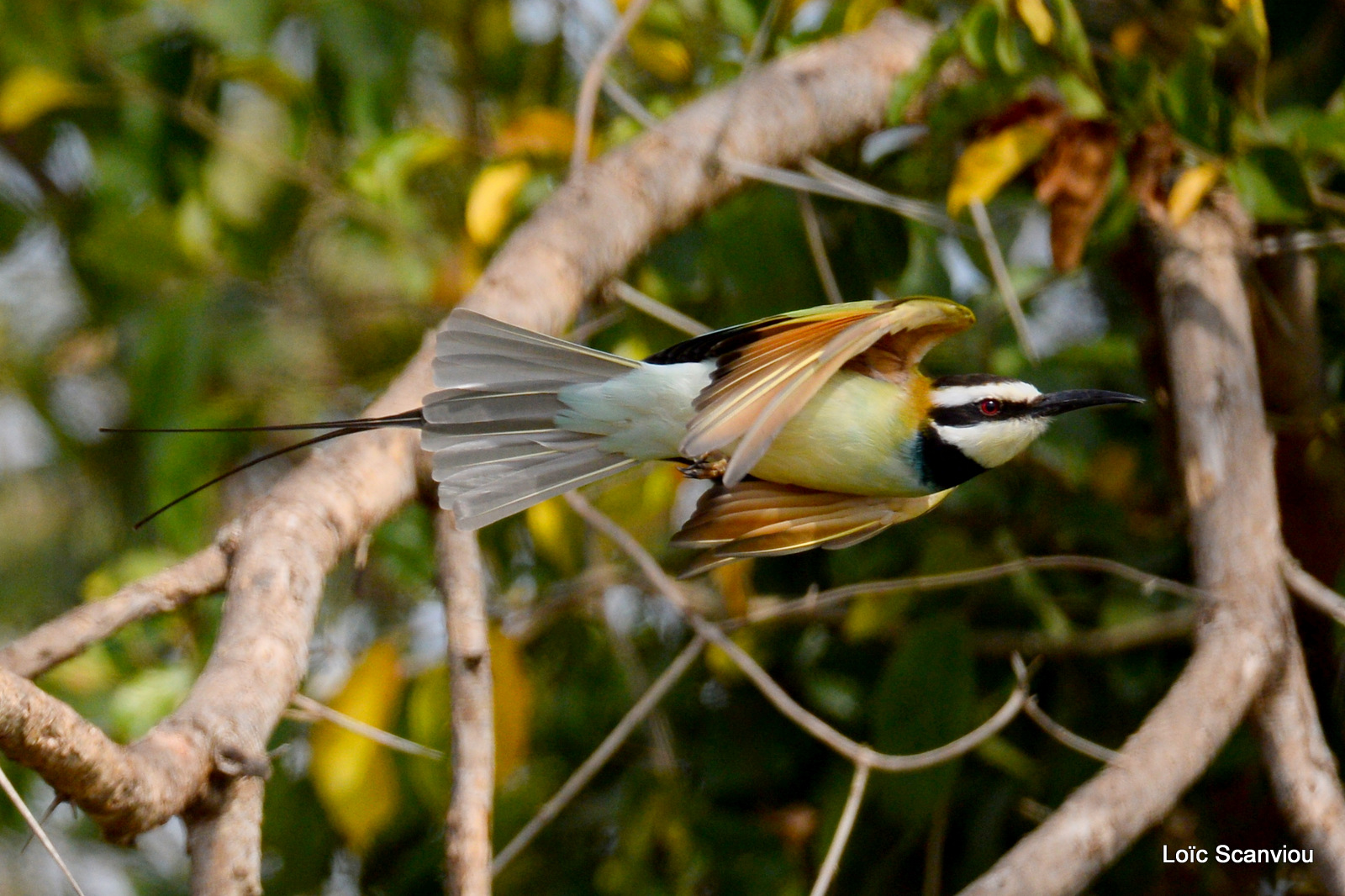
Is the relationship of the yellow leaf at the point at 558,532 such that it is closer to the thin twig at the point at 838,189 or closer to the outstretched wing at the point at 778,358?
the thin twig at the point at 838,189

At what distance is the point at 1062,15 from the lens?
1977mm

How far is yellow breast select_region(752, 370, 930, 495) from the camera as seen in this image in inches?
68.5

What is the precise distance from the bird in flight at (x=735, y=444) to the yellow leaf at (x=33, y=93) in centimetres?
157

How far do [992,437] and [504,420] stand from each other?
642mm

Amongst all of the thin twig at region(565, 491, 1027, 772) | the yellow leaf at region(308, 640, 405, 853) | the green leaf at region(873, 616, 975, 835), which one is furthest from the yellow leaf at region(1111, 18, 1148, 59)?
the yellow leaf at region(308, 640, 405, 853)

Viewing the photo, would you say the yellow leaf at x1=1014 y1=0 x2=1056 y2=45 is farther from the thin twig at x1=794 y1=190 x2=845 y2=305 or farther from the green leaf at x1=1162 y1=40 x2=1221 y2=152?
the thin twig at x1=794 y1=190 x2=845 y2=305

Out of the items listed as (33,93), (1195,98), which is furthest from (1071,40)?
(33,93)

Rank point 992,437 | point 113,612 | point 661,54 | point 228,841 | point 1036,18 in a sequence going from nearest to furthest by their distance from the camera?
point 228,841, point 113,612, point 992,437, point 1036,18, point 661,54

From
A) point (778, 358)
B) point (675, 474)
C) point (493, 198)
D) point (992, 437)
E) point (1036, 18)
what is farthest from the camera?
point (675, 474)

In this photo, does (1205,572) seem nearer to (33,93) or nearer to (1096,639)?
(1096,639)

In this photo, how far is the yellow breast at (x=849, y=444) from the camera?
174 cm

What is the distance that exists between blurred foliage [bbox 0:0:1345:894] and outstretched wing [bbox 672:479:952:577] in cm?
55

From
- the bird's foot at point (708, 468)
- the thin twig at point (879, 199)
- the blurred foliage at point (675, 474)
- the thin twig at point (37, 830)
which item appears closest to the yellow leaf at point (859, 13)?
the blurred foliage at point (675, 474)

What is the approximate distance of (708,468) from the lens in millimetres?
1896
